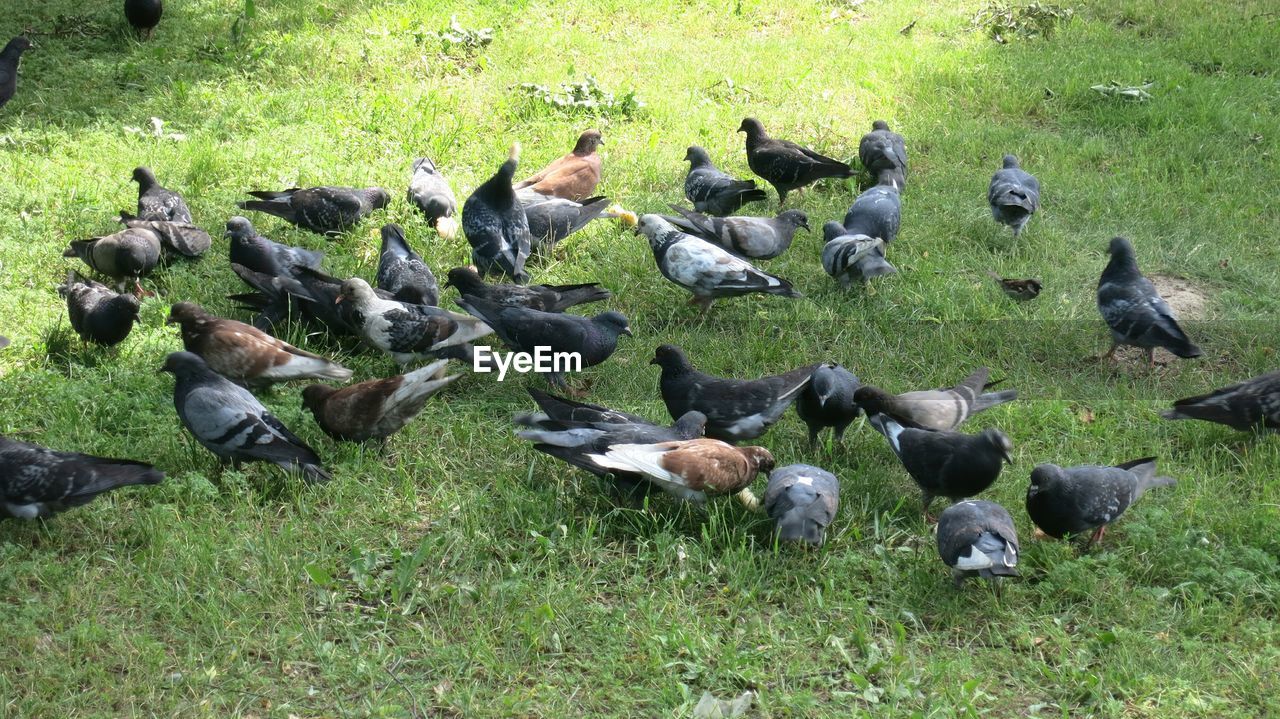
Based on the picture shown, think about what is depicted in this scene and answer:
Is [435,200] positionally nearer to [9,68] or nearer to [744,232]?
[744,232]

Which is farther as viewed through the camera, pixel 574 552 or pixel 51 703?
pixel 574 552

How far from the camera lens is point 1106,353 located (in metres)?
7.04

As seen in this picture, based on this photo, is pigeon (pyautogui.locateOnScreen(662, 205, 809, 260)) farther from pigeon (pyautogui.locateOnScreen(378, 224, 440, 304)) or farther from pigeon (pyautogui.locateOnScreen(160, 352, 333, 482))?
pigeon (pyautogui.locateOnScreen(160, 352, 333, 482))

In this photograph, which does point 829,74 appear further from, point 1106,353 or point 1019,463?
point 1019,463

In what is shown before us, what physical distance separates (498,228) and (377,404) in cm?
249

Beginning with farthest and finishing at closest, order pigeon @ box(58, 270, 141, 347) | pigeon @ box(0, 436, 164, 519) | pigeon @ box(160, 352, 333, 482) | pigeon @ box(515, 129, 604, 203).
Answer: pigeon @ box(515, 129, 604, 203), pigeon @ box(58, 270, 141, 347), pigeon @ box(160, 352, 333, 482), pigeon @ box(0, 436, 164, 519)

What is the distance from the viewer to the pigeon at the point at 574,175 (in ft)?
28.7

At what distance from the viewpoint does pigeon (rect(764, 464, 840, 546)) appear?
190 inches

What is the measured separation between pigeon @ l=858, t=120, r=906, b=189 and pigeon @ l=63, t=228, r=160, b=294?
5.79 meters

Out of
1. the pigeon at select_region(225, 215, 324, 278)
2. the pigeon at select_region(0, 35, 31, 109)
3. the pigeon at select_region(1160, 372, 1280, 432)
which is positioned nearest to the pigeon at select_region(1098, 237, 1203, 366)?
the pigeon at select_region(1160, 372, 1280, 432)

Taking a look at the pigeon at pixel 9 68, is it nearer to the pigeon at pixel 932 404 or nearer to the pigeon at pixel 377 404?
the pigeon at pixel 377 404

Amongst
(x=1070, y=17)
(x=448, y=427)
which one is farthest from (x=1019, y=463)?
(x=1070, y=17)

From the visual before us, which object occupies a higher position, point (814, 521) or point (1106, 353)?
point (814, 521)

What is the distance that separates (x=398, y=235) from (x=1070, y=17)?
937 cm
